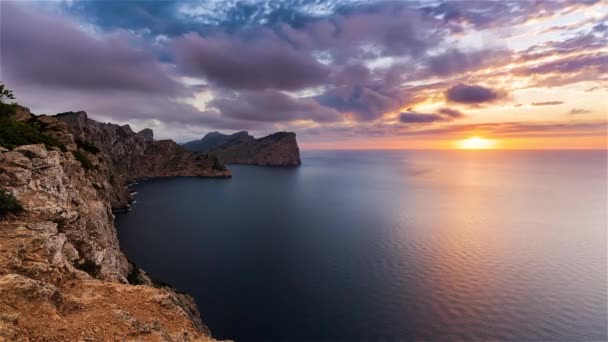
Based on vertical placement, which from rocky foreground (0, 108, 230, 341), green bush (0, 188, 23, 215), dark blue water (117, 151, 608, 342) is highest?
green bush (0, 188, 23, 215)

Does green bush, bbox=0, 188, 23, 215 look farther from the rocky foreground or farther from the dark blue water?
the dark blue water

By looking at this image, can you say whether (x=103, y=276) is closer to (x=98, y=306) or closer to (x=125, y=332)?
(x=98, y=306)

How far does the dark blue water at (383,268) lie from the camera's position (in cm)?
5219

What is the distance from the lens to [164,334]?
1484 centimetres

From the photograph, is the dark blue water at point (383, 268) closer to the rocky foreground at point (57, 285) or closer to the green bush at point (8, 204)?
the rocky foreground at point (57, 285)

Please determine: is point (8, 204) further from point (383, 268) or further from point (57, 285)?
point (383, 268)

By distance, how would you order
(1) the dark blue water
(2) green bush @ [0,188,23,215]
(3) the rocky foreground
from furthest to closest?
(1) the dark blue water
(2) green bush @ [0,188,23,215]
(3) the rocky foreground

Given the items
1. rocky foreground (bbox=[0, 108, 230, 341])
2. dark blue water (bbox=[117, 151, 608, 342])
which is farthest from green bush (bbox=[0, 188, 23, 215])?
dark blue water (bbox=[117, 151, 608, 342])

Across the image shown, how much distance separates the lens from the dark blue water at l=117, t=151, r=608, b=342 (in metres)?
52.2

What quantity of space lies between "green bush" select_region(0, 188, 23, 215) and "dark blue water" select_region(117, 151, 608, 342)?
119ft

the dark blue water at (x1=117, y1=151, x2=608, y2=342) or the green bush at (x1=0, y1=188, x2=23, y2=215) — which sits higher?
the green bush at (x1=0, y1=188, x2=23, y2=215)

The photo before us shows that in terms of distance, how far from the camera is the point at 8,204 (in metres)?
20.9

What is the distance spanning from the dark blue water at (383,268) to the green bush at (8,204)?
36.2 m

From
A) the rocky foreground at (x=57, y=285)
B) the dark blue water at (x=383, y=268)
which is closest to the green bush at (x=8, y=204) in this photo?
the rocky foreground at (x=57, y=285)
